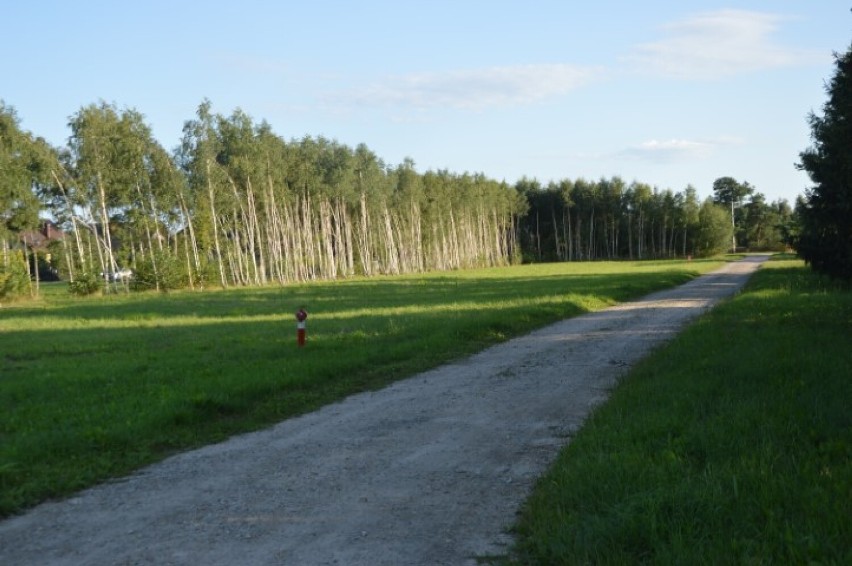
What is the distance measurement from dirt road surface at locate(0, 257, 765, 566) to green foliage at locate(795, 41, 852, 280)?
7.45m

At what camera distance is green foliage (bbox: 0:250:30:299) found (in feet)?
152

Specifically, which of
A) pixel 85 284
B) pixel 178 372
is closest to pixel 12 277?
pixel 85 284

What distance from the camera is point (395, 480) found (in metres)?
7.18

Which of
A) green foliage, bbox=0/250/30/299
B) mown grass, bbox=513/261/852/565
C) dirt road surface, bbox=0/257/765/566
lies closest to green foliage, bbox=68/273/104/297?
green foliage, bbox=0/250/30/299

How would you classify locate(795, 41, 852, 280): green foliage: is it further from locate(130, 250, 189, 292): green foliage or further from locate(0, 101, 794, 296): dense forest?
locate(130, 250, 189, 292): green foliage

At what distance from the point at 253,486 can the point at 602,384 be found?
681 centimetres

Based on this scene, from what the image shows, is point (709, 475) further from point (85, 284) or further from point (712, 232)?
point (712, 232)

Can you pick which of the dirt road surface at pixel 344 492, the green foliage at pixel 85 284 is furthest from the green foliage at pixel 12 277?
the dirt road surface at pixel 344 492

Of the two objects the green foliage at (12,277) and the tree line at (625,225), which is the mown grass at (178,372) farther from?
the tree line at (625,225)

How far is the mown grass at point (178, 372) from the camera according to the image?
8.86 metres

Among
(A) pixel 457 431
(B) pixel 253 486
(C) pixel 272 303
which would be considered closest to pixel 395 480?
(B) pixel 253 486

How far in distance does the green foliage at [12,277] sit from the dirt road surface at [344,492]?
142 feet

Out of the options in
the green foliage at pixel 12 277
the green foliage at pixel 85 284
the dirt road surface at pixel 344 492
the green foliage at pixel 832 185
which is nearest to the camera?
the dirt road surface at pixel 344 492

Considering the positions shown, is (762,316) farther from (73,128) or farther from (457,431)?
(73,128)
